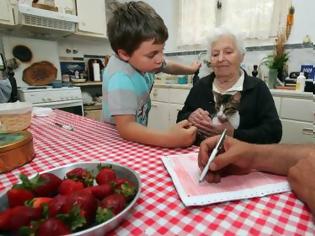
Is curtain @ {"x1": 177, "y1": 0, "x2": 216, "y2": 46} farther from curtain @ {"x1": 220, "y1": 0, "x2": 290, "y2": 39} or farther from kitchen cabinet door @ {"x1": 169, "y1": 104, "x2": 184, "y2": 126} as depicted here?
kitchen cabinet door @ {"x1": 169, "y1": 104, "x2": 184, "y2": 126}

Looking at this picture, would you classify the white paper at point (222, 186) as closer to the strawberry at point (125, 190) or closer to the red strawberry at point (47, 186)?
the strawberry at point (125, 190)

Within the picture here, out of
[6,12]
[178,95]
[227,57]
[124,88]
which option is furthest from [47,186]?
[6,12]

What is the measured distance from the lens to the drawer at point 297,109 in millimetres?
1887

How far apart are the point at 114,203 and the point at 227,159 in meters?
0.29

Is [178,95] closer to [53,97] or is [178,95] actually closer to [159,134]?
[53,97]

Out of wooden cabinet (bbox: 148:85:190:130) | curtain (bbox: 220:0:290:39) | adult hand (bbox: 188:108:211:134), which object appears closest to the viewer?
adult hand (bbox: 188:108:211:134)

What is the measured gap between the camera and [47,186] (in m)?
0.45

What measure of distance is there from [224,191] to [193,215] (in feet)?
0.36

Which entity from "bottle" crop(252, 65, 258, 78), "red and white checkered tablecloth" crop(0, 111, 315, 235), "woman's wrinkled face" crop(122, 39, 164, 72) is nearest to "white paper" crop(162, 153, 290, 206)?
"red and white checkered tablecloth" crop(0, 111, 315, 235)

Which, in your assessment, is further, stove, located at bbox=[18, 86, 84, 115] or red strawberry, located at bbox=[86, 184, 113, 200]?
stove, located at bbox=[18, 86, 84, 115]

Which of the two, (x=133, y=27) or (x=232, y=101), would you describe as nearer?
(x=133, y=27)

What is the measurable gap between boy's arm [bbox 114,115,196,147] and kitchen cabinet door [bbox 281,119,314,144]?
5.12 feet

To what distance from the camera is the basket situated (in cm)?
98

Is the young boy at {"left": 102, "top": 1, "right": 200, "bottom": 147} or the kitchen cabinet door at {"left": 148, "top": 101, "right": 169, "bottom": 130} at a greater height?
the young boy at {"left": 102, "top": 1, "right": 200, "bottom": 147}
